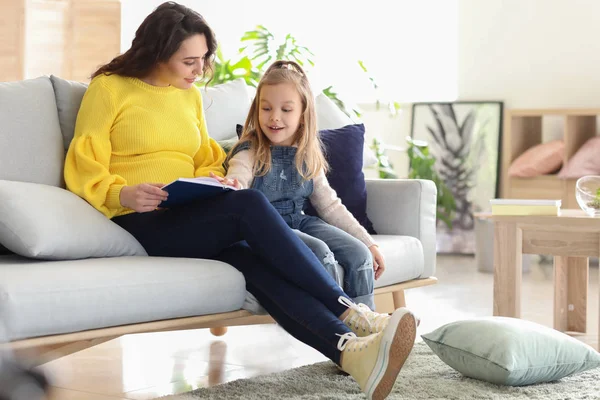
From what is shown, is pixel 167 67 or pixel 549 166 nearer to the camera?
pixel 167 67

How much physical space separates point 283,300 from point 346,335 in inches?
7.2

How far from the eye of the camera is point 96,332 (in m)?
1.81

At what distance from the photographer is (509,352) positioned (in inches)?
83.8

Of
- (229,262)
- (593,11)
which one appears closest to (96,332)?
(229,262)

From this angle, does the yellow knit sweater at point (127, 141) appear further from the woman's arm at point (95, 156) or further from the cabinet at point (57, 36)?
the cabinet at point (57, 36)

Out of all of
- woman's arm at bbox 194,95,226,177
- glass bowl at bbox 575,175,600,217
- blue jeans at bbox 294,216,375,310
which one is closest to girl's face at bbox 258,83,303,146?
woman's arm at bbox 194,95,226,177

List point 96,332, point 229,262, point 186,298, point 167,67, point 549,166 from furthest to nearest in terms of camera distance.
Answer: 1. point 549,166
2. point 167,67
3. point 229,262
4. point 186,298
5. point 96,332

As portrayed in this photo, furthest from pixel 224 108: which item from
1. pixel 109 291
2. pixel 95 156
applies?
pixel 109 291

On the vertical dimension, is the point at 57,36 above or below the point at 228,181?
above

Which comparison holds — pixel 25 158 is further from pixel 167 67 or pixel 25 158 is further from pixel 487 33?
pixel 487 33

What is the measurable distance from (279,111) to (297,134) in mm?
120

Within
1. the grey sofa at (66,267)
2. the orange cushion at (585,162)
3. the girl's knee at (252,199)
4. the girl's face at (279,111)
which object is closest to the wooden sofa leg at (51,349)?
the grey sofa at (66,267)

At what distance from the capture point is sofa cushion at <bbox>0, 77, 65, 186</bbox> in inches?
86.5

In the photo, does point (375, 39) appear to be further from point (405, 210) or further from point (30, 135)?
point (30, 135)
